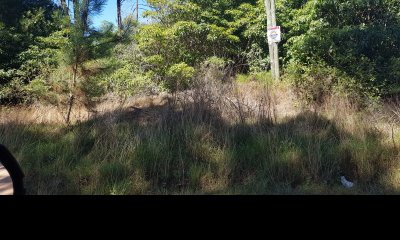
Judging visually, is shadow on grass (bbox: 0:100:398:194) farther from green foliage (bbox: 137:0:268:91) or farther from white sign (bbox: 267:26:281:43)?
green foliage (bbox: 137:0:268:91)

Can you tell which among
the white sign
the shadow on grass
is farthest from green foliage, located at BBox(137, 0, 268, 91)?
the shadow on grass

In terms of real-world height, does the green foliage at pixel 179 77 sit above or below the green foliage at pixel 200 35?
below

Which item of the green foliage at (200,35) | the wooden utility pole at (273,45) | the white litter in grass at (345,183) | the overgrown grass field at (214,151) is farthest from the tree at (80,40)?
the wooden utility pole at (273,45)

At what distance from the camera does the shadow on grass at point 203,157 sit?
514cm

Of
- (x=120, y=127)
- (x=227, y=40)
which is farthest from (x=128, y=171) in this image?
(x=227, y=40)

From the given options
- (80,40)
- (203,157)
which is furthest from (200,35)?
(203,157)

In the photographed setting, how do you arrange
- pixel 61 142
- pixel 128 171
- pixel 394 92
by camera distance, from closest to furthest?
1. pixel 128 171
2. pixel 61 142
3. pixel 394 92

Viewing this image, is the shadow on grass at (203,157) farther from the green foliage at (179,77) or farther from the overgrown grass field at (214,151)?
the green foliage at (179,77)

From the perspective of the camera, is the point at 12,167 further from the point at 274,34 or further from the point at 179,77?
the point at 274,34

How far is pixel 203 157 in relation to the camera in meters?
5.91

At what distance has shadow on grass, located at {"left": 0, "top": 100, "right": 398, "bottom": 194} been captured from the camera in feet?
16.9
